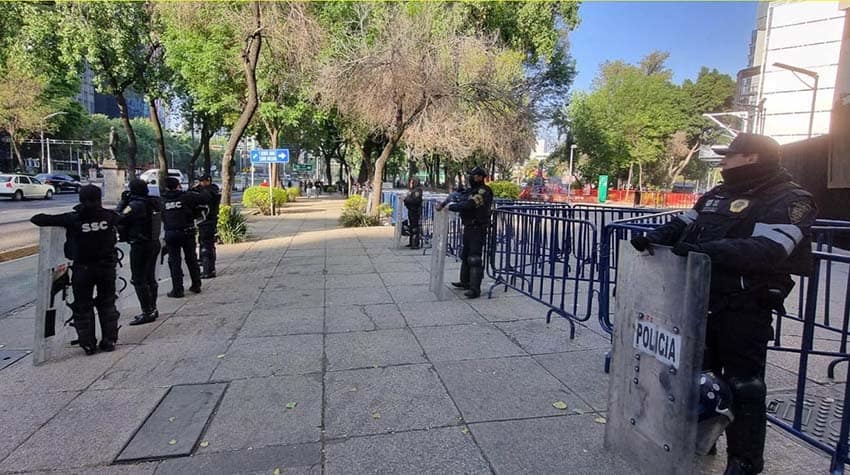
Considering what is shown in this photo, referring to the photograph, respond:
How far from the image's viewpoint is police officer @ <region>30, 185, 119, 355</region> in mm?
4422

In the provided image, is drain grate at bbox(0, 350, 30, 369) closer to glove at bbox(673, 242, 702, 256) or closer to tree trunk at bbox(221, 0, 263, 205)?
glove at bbox(673, 242, 702, 256)

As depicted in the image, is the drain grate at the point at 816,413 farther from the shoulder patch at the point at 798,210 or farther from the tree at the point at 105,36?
the tree at the point at 105,36

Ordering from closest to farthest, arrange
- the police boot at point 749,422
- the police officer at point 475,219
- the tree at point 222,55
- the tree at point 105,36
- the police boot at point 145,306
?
the police boot at point 749,422
the police boot at point 145,306
the police officer at point 475,219
the tree at point 222,55
the tree at point 105,36

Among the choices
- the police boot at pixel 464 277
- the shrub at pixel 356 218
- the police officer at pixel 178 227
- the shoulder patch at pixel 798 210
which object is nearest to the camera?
the shoulder patch at pixel 798 210

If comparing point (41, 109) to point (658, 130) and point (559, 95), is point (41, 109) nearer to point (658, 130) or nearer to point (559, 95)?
point (559, 95)

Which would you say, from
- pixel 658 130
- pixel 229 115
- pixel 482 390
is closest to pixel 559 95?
pixel 658 130

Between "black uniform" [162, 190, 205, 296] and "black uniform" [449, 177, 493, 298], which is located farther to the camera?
"black uniform" [162, 190, 205, 296]

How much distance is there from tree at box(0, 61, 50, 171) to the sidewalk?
1496 inches

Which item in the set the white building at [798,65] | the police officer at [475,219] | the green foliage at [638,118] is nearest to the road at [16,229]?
the police officer at [475,219]

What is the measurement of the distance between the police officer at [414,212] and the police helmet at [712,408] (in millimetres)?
8687

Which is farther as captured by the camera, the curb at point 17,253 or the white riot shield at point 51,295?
the curb at point 17,253

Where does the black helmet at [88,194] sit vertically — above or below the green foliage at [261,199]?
above

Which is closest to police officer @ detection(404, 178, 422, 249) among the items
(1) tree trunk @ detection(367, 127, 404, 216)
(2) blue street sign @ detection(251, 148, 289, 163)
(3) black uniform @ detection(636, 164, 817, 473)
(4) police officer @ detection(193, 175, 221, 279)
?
(1) tree trunk @ detection(367, 127, 404, 216)

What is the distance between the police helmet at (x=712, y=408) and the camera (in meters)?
2.44
